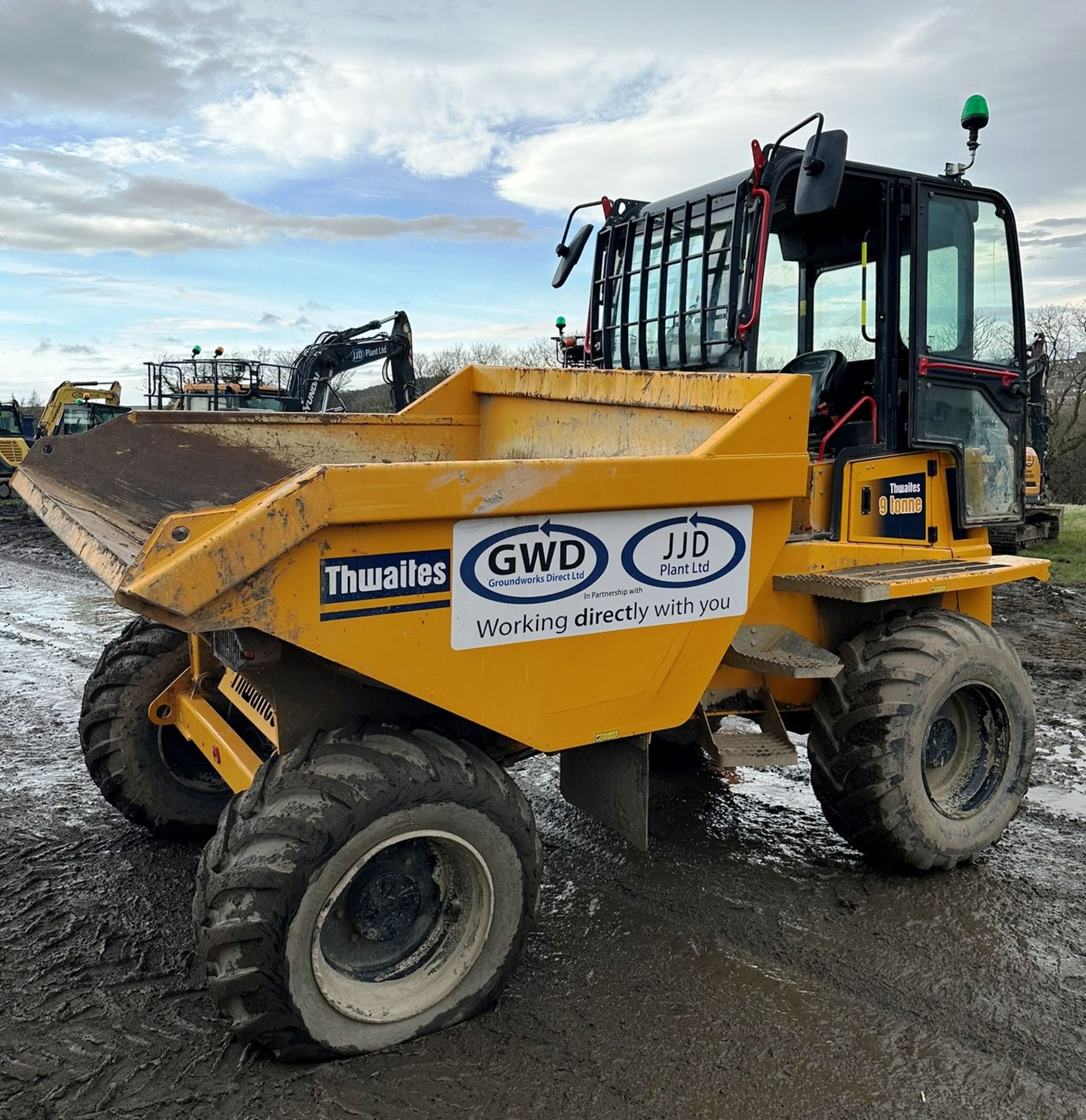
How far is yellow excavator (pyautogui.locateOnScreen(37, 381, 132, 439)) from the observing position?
2058 cm

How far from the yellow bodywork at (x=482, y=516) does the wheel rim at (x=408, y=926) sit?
1.35ft

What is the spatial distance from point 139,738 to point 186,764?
0.85ft

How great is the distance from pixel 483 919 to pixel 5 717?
4.15 m

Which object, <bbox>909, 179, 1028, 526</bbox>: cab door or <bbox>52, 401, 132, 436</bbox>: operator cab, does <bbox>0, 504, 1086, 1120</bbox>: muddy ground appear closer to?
<bbox>909, 179, 1028, 526</bbox>: cab door

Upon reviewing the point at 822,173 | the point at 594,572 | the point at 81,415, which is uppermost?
the point at 81,415

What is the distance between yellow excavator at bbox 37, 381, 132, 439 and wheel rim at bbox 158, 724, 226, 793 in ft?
58.2

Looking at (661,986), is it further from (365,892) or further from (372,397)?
(372,397)

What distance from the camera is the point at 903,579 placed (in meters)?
3.79

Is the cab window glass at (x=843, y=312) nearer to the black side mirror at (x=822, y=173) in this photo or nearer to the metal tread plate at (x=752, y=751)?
the black side mirror at (x=822, y=173)

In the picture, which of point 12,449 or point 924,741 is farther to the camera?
point 12,449

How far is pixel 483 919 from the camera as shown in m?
2.91

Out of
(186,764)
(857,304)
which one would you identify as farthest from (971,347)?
(186,764)

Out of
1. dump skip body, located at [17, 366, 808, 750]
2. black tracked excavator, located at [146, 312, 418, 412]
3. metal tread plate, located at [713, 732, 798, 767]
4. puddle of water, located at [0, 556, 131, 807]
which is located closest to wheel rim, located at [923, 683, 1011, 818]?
metal tread plate, located at [713, 732, 798, 767]

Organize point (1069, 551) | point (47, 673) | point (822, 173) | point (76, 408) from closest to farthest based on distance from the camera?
point (822, 173) → point (47, 673) → point (1069, 551) → point (76, 408)
